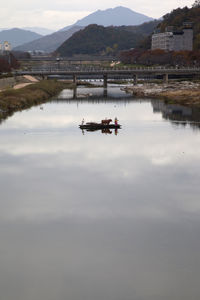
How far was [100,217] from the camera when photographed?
29078 mm

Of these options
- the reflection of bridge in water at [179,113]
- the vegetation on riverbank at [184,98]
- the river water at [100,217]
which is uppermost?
the vegetation on riverbank at [184,98]

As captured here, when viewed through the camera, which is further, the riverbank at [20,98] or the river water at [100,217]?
the riverbank at [20,98]

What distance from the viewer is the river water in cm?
2094

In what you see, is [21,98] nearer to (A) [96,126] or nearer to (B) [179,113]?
(B) [179,113]

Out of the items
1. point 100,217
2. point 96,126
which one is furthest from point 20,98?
point 100,217

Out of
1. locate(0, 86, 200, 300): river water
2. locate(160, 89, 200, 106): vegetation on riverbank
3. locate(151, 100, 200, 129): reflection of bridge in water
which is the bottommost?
locate(0, 86, 200, 300): river water

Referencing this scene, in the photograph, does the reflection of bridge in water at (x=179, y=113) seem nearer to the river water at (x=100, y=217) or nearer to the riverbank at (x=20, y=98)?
the river water at (x=100, y=217)

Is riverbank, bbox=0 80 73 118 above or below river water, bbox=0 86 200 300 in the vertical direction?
above

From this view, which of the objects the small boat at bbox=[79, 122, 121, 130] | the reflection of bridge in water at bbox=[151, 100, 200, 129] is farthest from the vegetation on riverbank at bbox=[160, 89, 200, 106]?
the small boat at bbox=[79, 122, 121, 130]

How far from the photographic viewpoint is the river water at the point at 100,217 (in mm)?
20938

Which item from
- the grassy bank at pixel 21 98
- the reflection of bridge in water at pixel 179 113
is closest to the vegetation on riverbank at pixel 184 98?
the reflection of bridge in water at pixel 179 113

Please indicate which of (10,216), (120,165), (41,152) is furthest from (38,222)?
(41,152)

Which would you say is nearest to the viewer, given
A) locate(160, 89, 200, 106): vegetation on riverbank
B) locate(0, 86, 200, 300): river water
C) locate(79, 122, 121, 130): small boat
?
locate(0, 86, 200, 300): river water

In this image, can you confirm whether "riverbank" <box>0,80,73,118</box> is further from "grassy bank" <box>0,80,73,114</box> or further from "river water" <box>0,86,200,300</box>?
"river water" <box>0,86,200,300</box>
